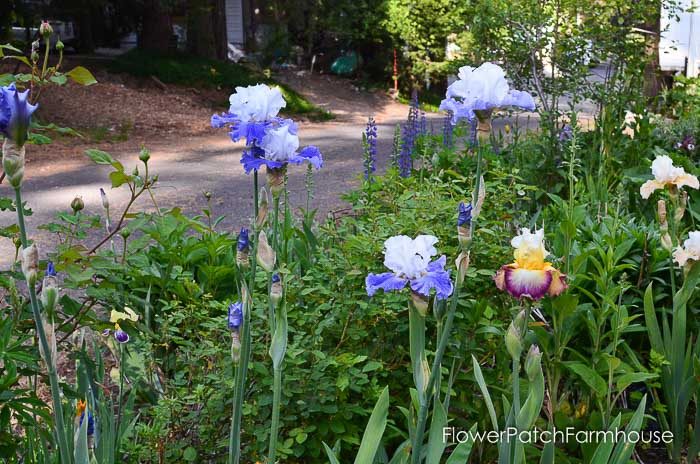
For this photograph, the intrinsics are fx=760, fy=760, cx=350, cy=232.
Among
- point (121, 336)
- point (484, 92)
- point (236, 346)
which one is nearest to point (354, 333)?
point (121, 336)

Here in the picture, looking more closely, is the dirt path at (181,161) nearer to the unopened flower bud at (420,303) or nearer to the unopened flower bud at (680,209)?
the unopened flower bud at (680,209)

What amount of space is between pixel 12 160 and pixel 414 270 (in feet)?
2.31

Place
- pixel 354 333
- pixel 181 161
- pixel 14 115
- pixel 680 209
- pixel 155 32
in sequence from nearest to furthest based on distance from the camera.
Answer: pixel 14 115
pixel 354 333
pixel 680 209
pixel 181 161
pixel 155 32

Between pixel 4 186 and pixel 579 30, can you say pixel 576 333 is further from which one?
pixel 4 186

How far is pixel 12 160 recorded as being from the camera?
121 centimetres

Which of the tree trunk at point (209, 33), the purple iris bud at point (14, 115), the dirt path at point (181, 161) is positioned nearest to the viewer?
the purple iris bud at point (14, 115)

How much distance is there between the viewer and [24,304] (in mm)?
2129

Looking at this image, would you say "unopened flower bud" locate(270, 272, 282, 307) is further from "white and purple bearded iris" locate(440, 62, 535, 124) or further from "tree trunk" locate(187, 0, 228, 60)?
"tree trunk" locate(187, 0, 228, 60)

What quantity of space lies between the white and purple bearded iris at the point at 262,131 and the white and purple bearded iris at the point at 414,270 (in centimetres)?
25

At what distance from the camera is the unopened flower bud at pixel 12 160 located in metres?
1.21

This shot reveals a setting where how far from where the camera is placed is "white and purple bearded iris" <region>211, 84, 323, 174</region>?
4.59 ft

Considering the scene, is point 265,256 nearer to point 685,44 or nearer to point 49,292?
point 49,292

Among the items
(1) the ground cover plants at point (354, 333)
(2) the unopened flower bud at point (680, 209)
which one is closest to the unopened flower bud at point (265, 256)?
(1) the ground cover plants at point (354, 333)

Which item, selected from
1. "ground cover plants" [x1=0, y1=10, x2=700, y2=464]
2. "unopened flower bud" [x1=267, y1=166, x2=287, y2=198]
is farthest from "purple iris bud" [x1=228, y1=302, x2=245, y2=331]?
"unopened flower bud" [x1=267, y1=166, x2=287, y2=198]
